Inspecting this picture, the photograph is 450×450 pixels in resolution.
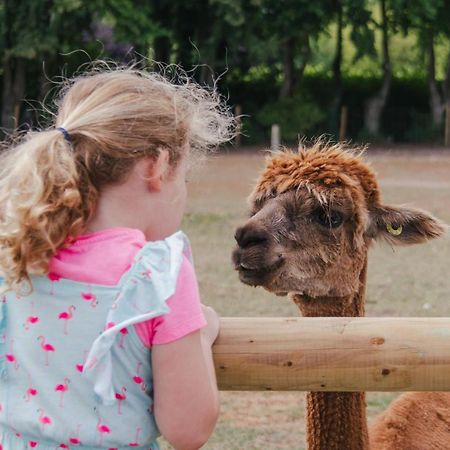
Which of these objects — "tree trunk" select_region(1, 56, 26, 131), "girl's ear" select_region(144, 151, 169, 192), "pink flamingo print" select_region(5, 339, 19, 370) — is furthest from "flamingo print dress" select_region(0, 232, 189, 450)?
"tree trunk" select_region(1, 56, 26, 131)

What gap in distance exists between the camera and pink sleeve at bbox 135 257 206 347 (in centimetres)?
211

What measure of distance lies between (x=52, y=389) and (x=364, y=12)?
3208cm

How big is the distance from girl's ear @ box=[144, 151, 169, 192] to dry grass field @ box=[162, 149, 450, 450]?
0.49 metres

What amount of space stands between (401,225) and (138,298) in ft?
6.73

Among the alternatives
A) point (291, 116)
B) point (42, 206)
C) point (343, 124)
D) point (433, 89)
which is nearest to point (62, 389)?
point (42, 206)

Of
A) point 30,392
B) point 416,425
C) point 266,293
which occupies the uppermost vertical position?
point 30,392

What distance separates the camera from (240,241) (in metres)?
3.81

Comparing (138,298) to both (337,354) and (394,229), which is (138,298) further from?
(394,229)

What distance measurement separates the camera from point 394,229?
3.96 meters

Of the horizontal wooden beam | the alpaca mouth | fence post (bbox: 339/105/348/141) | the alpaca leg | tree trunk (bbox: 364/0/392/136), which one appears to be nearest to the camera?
the horizontal wooden beam

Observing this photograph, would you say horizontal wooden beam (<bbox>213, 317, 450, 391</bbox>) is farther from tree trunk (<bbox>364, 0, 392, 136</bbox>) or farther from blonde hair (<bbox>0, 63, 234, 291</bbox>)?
tree trunk (<bbox>364, 0, 392, 136</bbox>)

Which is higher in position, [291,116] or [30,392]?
[30,392]

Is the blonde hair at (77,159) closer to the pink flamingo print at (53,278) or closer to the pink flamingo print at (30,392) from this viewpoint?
the pink flamingo print at (53,278)

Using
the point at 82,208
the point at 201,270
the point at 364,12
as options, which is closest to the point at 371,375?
the point at 82,208
